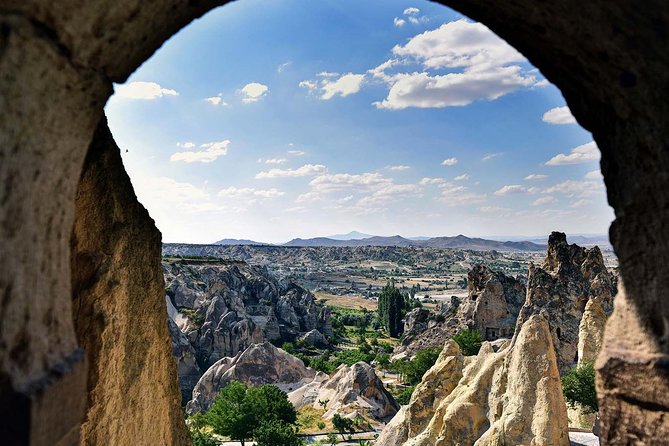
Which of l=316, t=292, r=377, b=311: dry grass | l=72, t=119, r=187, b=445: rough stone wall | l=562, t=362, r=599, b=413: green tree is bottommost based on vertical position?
l=316, t=292, r=377, b=311: dry grass

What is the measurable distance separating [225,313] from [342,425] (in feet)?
98.3

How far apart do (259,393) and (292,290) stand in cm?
4944

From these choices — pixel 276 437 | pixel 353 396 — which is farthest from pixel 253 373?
pixel 276 437

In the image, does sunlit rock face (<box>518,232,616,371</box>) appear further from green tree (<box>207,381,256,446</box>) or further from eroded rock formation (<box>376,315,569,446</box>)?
green tree (<box>207,381,256,446</box>)

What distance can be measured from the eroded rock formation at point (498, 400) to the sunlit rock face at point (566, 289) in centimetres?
1760

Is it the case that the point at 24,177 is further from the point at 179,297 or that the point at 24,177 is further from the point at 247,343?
the point at 179,297

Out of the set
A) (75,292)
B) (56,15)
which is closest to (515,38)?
(56,15)

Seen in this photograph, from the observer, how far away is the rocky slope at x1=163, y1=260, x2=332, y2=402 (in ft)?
182

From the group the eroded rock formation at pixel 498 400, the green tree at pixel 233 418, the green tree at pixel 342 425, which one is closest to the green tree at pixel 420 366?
the green tree at pixel 342 425

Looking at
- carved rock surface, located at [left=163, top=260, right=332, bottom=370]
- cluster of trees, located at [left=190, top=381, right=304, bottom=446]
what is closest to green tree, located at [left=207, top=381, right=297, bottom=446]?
cluster of trees, located at [left=190, top=381, right=304, bottom=446]

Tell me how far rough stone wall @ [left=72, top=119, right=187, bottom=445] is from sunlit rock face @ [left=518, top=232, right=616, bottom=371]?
1212 inches

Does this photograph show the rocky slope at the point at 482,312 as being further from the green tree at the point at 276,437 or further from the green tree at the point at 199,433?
the green tree at the point at 276,437

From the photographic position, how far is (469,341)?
44.9m

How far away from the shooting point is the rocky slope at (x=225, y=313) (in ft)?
182
